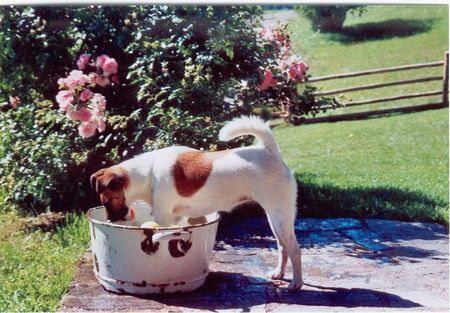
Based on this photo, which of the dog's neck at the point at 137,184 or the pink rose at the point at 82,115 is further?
the pink rose at the point at 82,115

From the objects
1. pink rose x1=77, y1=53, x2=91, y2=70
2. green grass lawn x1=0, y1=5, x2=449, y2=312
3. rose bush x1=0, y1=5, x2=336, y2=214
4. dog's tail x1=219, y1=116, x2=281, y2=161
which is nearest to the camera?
dog's tail x1=219, y1=116, x2=281, y2=161

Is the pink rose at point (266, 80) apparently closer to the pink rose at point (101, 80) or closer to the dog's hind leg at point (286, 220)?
the pink rose at point (101, 80)

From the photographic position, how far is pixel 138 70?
503cm

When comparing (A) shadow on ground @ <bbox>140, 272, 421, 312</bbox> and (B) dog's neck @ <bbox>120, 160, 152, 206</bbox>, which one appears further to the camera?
(B) dog's neck @ <bbox>120, 160, 152, 206</bbox>

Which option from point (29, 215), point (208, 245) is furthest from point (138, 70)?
point (208, 245)

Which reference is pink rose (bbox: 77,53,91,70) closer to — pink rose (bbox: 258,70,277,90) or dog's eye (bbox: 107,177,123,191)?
pink rose (bbox: 258,70,277,90)

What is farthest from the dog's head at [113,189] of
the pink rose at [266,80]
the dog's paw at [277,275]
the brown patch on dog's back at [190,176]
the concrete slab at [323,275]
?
the pink rose at [266,80]

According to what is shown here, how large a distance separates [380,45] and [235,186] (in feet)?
18.3

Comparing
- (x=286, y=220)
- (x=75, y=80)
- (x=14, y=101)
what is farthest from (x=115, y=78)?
(x=286, y=220)

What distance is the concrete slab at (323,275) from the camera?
329cm

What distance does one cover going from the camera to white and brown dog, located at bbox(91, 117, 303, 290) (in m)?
3.40

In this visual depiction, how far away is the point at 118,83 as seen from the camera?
5359 mm

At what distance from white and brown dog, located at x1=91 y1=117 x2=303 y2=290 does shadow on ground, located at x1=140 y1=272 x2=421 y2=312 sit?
0.13 meters

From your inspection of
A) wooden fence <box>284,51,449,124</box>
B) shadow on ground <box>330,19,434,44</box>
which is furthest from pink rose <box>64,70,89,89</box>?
wooden fence <box>284,51,449,124</box>
